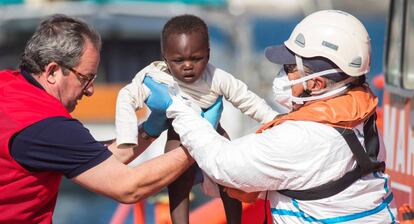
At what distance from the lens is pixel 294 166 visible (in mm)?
3223

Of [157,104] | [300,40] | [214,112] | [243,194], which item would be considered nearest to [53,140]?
[157,104]

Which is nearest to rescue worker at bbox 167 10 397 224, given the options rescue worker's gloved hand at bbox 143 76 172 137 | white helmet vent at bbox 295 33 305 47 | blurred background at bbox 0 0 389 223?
white helmet vent at bbox 295 33 305 47

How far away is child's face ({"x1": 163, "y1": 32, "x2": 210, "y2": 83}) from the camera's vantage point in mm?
3875

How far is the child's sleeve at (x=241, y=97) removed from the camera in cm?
394

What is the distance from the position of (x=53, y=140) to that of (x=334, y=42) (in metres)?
1.03

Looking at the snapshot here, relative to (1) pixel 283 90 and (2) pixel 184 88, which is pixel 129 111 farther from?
(1) pixel 283 90

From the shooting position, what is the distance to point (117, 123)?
3.78m

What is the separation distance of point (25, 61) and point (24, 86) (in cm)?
12

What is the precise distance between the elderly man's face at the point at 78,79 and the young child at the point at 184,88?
261 mm

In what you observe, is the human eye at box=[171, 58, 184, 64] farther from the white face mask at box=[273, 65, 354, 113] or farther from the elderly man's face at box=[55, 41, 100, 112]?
the white face mask at box=[273, 65, 354, 113]

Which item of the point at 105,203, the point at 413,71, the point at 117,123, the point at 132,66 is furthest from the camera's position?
the point at 132,66

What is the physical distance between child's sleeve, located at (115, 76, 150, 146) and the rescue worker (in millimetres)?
350

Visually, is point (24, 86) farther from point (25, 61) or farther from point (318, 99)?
point (318, 99)

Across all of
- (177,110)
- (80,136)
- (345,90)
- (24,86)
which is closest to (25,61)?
(24,86)
